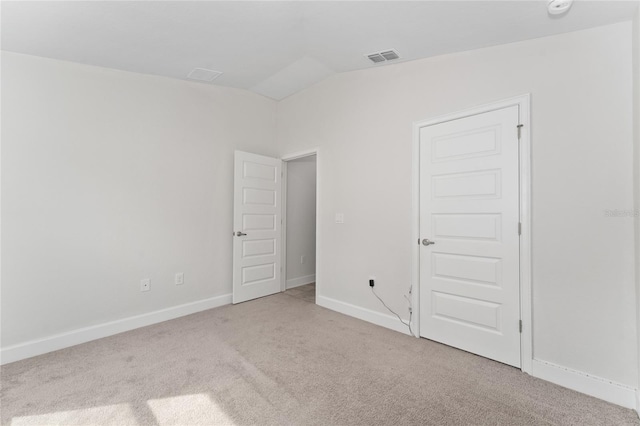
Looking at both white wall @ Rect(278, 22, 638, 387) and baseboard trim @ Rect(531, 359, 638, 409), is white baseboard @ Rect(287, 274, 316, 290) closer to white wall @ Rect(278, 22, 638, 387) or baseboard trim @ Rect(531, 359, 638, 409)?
white wall @ Rect(278, 22, 638, 387)

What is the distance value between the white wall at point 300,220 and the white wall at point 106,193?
1107mm

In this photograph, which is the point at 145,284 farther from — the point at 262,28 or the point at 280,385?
→ the point at 262,28

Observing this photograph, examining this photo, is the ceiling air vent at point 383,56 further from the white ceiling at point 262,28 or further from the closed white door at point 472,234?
the closed white door at point 472,234

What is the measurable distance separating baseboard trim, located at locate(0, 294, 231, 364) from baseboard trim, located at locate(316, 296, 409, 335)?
142 cm

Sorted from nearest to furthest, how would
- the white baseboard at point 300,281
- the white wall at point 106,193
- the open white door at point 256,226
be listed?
the white wall at point 106,193 < the open white door at point 256,226 < the white baseboard at point 300,281

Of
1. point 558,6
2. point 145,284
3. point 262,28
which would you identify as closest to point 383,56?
point 262,28

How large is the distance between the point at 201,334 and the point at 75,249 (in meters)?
1.45

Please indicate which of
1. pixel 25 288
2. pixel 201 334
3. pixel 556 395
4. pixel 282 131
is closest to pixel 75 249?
pixel 25 288

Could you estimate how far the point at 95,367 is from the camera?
221cm

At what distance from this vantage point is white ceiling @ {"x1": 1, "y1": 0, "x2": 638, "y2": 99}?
1952 mm

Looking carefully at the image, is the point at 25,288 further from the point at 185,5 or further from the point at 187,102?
the point at 185,5

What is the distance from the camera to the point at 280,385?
195 centimetres

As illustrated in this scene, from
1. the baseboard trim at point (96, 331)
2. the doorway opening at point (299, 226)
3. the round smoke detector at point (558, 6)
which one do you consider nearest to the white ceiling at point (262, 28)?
the round smoke detector at point (558, 6)

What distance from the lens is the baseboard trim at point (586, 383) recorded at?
5.80 ft
